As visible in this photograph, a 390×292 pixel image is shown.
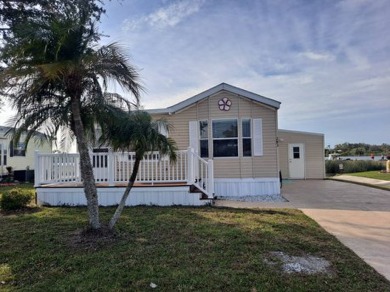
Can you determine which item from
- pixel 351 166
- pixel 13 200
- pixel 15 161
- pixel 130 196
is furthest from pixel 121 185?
pixel 351 166

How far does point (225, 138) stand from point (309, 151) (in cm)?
906

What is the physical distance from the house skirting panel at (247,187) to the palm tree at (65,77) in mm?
5767

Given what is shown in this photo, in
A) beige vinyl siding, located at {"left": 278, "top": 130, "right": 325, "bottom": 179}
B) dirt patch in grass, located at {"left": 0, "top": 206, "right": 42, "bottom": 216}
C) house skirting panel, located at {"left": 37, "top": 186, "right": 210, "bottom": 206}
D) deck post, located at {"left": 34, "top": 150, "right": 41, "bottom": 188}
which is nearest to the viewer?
dirt patch in grass, located at {"left": 0, "top": 206, "right": 42, "bottom": 216}

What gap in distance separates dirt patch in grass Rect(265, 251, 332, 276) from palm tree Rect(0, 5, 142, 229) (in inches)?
116

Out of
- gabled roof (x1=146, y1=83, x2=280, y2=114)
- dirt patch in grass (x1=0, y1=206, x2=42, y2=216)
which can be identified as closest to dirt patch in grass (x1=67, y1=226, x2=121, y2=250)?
dirt patch in grass (x1=0, y1=206, x2=42, y2=216)

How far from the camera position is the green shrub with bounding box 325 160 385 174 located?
2200 cm

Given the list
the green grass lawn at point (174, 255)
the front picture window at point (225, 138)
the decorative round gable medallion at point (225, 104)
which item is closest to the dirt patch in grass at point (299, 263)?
the green grass lawn at point (174, 255)

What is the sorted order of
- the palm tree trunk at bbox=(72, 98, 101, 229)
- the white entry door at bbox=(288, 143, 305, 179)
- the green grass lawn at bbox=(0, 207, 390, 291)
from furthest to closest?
the white entry door at bbox=(288, 143, 305, 179) < the palm tree trunk at bbox=(72, 98, 101, 229) < the green grass lawn at bbox=(0, 207, 390, 291)

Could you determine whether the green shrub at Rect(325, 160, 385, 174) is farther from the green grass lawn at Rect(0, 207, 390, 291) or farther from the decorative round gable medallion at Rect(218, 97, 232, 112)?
the green grass lawn at Rect(0, 207, 390, 291)

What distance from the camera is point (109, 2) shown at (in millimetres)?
8656

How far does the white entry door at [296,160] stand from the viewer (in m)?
17.6

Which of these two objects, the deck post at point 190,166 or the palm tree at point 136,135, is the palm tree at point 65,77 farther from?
the deck post at point 190,166

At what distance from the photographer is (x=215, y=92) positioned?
10570mm

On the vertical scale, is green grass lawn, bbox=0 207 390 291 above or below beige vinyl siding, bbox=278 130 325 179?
below
